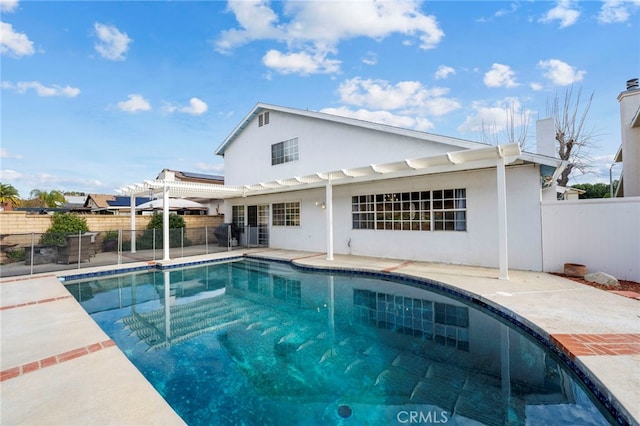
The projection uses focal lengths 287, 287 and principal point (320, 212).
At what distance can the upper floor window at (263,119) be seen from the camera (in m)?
15.0

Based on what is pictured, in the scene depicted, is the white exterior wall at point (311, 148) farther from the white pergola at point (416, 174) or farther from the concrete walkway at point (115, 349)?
the concrete walkway at point (115, 349)

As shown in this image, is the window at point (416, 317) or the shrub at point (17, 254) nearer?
the window at point (416, 317)

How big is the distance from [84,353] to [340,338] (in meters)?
3.63

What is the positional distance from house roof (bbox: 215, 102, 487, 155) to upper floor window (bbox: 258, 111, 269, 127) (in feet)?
0.66

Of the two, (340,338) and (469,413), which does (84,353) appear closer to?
(340,338)

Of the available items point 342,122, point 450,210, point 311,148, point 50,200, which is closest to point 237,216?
point 311,148

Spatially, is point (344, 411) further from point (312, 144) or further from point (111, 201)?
point (111, 201)

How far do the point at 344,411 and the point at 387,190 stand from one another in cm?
898

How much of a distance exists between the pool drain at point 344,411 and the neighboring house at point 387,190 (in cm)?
620

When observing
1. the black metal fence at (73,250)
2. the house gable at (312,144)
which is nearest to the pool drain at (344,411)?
the house gable at (312,144)

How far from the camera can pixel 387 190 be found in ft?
36.7

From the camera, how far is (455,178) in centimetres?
959

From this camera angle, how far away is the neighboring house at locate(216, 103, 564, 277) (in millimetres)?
8352

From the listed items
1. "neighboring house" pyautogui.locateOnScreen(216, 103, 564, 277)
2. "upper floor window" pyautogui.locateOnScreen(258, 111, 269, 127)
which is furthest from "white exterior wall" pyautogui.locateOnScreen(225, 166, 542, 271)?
"upper floor window" pyautogui.locateOnScreen(258, 111, 269, 127)
